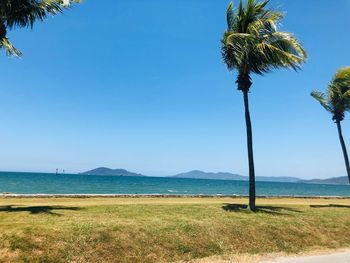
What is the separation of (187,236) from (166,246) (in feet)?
4.01

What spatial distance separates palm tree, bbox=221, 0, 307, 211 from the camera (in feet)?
65.4

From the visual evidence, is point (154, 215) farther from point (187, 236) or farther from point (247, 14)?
point (247, 14)

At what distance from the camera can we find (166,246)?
13305 millimetres

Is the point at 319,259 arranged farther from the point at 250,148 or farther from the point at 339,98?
the point at 339,98

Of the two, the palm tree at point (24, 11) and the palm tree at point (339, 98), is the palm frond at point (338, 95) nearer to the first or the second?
the palm tree at point (339, 98)

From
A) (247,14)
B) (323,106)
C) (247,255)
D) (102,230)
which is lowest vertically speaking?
(247,255)

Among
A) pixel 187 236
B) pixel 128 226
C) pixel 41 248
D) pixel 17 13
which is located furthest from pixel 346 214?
pixel 17 13

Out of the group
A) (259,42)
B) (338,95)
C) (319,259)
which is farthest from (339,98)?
(319,259)

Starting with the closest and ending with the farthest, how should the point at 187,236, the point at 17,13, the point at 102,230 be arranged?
the point at 102,230 → the point at 187,236 → the point at 17,13

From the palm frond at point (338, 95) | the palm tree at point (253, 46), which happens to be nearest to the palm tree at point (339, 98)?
the palm frond at point (338, 95)

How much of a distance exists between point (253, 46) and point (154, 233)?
1175cm

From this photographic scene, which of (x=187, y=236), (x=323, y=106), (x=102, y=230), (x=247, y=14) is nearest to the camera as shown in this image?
(x=102, y=230)

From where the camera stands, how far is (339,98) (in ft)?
97.5

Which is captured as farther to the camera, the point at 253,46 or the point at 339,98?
the point at 339,98
